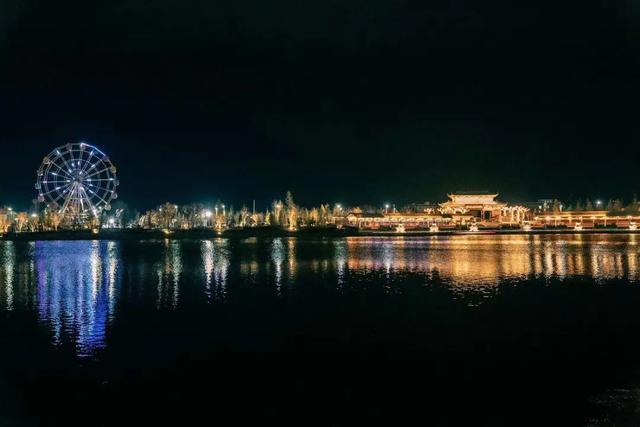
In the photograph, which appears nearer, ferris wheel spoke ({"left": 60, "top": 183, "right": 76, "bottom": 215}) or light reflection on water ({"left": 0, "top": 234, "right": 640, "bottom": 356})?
light reflection on water ({"left": 0, "top": 234, "right": 640, "bottom": 356})

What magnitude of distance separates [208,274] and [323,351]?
1350 cm

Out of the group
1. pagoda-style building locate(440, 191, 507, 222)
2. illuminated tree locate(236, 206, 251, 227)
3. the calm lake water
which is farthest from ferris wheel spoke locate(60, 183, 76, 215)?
pagoda-style building locate(440, 191, 507, 222)

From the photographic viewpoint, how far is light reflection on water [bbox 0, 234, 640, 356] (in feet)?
53.5

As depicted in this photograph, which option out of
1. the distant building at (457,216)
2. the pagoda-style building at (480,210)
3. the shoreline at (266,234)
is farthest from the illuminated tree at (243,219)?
the pagoda-style building at (480,210)

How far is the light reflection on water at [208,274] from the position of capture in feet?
53.5

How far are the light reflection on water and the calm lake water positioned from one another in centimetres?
14

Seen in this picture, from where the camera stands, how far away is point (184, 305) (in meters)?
16.9

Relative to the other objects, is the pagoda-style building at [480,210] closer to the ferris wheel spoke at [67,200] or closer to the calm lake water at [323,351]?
the ferris wheel spoke at [67,200]

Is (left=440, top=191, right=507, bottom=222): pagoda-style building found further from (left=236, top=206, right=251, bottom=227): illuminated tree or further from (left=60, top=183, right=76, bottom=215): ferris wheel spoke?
(left=60, top=183, right=76, bottom=215): ferris wheel spoke

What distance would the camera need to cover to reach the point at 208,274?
963 inches

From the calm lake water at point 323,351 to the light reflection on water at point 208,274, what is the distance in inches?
5.5

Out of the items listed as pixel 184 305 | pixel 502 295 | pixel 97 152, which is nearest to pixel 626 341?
pixel 502 295

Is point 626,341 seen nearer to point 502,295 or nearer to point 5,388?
point 502,295

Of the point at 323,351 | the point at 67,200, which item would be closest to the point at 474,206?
the point at 67,200
